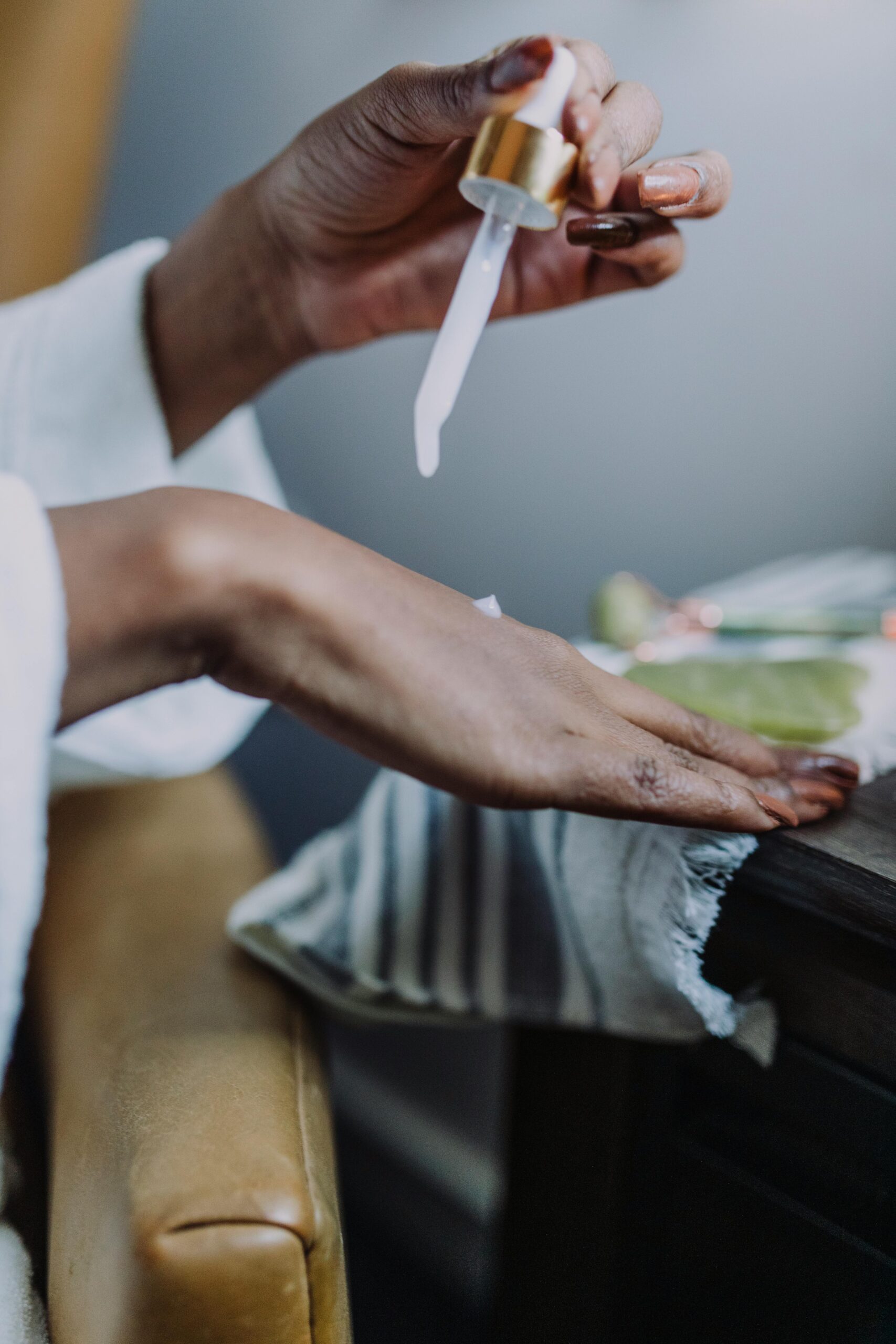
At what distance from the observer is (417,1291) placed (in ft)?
2.70

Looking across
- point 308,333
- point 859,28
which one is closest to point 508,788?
point 308,333

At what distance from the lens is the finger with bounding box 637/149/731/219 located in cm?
30

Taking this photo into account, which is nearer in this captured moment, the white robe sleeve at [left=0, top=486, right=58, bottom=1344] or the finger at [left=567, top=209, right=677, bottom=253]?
the white robe sleeve at [left=0, top=486, right=58, bottom=1344]

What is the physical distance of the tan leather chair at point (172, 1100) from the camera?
0.27 metres

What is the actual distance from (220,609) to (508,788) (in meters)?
0.09

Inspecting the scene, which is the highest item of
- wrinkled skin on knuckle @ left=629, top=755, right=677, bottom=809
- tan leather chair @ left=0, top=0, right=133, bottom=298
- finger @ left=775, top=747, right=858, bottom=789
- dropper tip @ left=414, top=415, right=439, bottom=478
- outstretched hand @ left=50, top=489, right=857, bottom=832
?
tan leather chair @ left=0, top=0, right=133, bottom=298

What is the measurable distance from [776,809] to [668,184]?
0.66 ft

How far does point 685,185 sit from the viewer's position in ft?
0.99

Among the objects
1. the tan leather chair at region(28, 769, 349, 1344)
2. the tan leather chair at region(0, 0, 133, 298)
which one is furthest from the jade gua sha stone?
the tan leather chair at region(0, 0, 133, 298)

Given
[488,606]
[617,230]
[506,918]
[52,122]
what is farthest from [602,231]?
[52,122]

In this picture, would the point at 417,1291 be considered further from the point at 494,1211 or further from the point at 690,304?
the point at 690,304

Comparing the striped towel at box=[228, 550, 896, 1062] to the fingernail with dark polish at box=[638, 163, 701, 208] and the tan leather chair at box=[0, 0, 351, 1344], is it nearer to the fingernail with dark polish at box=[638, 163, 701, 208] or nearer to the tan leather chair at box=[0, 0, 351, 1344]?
the tan leather chair at box=[0, 0, 351, 1344]

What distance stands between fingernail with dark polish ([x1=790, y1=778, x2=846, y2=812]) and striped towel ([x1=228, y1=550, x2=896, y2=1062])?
0.13 feet

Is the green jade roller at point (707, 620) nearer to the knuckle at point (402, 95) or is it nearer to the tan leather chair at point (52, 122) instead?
the knuckle at point (402, 95)
